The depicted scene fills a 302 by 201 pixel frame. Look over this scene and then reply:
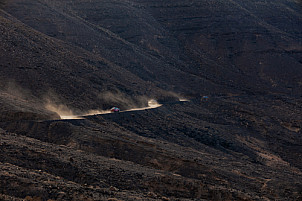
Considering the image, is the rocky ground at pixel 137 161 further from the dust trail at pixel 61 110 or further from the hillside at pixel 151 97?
the dust trail at pixel 61 110

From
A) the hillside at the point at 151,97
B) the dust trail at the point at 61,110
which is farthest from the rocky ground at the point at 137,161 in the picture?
the dust trail at the point at 61,110

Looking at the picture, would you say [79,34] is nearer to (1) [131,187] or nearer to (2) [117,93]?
(2) [117,93]

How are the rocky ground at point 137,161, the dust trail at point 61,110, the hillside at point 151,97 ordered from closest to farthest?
the rocky ground at point 137,161 < the hillside at point 151,97 < the dust trail at point 61,110

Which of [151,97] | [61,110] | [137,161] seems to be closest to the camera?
[137,161]

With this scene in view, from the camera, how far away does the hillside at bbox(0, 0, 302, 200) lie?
25141mm

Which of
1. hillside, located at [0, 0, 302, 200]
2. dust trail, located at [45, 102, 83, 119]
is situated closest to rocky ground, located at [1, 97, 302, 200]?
hillside, located at [0, 0, 302, 200]

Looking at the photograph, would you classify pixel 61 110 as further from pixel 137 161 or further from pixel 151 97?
pixel 151 97

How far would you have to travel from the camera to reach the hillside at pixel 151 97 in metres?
25.1

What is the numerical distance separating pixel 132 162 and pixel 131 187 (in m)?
5.43

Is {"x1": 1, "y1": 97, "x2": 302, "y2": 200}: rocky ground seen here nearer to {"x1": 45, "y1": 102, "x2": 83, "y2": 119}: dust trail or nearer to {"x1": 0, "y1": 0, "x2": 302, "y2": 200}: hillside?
{"x1": 0, "y1": 0, "x2": 302, "y2": 200}: hillside

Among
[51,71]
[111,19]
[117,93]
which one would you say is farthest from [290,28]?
[51,71]

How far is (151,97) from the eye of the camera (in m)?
58.0

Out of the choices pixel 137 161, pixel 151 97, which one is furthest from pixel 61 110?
pixel 151 97

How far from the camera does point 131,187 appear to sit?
80.2 feet
